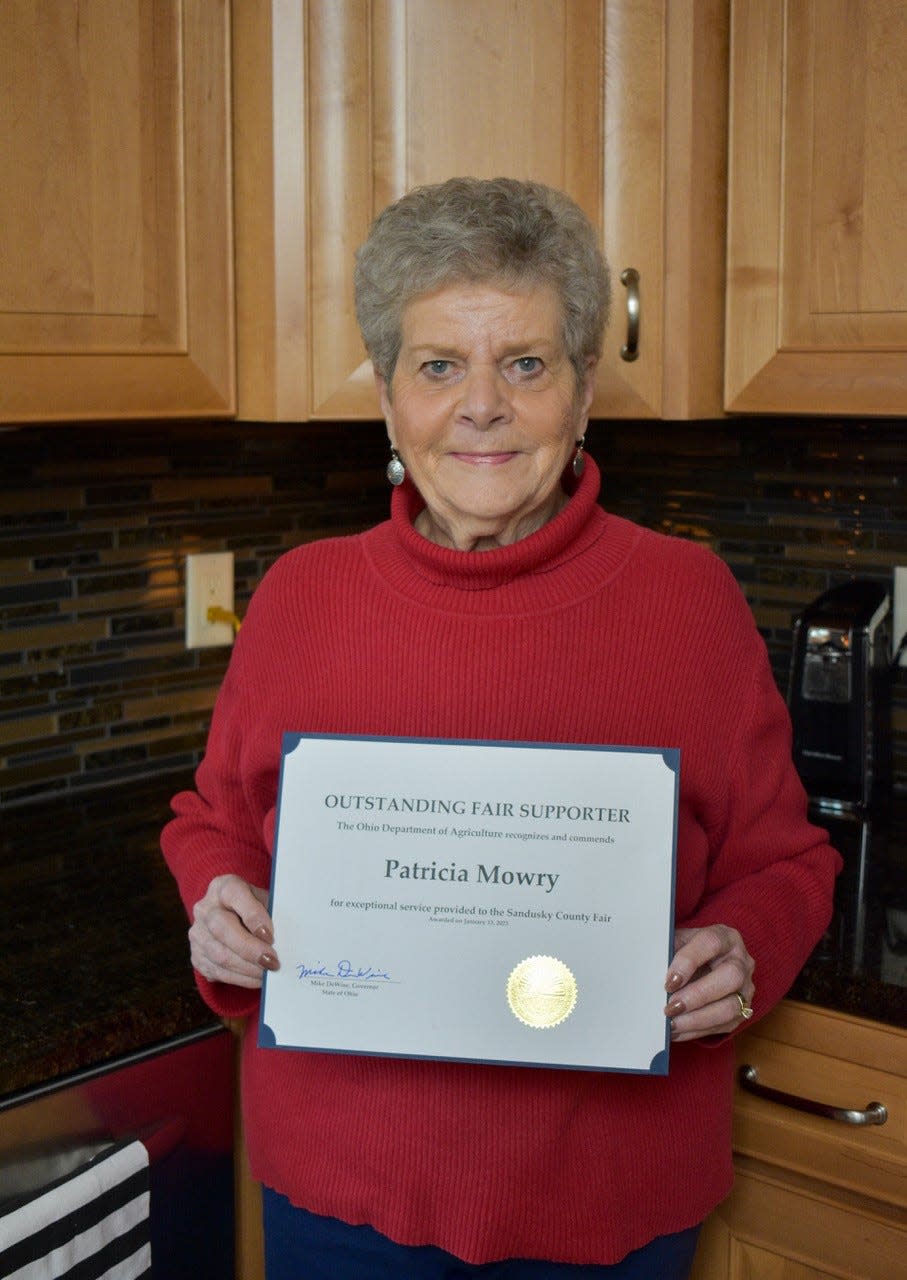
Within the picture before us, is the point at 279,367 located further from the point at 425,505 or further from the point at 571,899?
the point at 571,899

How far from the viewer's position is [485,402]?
3.80 feet

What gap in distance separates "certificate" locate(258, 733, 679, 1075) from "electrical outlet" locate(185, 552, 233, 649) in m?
0.91

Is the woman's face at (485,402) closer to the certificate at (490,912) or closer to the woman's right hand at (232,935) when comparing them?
the certificate at (490,912)

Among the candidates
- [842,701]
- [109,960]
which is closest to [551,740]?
[109,960]

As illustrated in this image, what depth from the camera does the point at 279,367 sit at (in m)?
1.58

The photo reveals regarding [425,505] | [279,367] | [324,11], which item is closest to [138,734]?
[279,367]

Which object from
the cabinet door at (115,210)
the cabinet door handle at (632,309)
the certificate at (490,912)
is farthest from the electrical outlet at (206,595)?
the certificate at (490,912)

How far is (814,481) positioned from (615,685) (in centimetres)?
83

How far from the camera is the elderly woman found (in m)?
1.13

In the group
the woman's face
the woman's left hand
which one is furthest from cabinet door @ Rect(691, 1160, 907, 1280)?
the woman's face

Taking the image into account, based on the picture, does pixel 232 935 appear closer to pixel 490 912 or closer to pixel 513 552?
pixel 490 912

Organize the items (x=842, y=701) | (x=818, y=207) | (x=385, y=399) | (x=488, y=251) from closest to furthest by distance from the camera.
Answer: (x=488, y=251), (x=385, y=399), (x=818, y=207), (x=842, y=701)
